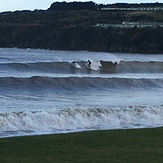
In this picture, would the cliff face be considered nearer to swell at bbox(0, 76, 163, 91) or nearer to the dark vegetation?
the dark vegetation

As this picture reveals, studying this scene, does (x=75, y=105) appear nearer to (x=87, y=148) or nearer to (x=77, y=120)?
(x=77, y=120)

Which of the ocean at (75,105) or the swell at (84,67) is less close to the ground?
the ocean at (75,105)

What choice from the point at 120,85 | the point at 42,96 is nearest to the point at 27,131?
the point at 42,96

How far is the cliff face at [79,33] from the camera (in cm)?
12575

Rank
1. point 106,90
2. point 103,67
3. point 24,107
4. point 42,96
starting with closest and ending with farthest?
point 24,107, point 42,96, point 106,90, point 103,67

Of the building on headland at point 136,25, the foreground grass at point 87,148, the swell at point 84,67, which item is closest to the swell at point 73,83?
the swell at point 84,67

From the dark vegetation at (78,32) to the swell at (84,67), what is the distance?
59.6 m

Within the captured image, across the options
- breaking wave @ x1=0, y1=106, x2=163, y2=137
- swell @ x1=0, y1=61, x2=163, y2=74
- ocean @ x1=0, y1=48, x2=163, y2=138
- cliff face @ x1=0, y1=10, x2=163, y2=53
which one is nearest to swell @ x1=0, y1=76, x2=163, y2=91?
ocean @ x1=0, y1=48, x2=163, y2=138

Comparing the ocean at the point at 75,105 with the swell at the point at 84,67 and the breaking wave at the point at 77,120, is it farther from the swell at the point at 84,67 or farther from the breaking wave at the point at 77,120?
the swell at the point at 84,67

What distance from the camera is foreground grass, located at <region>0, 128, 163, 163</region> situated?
10547mm

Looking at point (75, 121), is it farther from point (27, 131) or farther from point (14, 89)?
point (14, 89)

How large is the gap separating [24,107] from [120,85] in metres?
15.9

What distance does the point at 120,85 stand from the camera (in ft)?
120

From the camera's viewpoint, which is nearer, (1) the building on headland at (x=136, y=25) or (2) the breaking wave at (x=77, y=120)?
(2) the breaking wave at (x=77, y=120)
